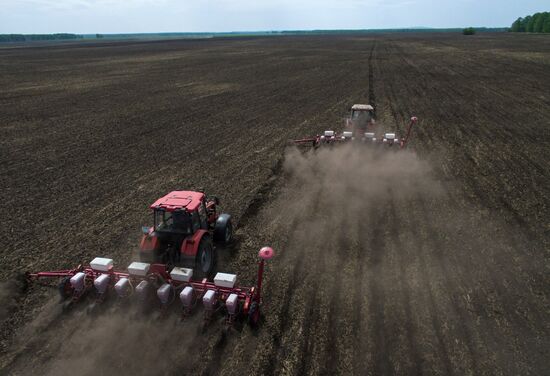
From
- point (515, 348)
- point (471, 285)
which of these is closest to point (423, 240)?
point (471, 285)

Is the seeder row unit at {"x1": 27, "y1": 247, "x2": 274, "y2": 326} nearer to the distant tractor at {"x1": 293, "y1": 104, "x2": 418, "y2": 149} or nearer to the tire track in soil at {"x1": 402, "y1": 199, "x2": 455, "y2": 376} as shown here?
the tire track in soil at {"x1": 402, "y1": 199, "x2": 455, "y2": 376}

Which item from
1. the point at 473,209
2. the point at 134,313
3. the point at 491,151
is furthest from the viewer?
the point at 491,151

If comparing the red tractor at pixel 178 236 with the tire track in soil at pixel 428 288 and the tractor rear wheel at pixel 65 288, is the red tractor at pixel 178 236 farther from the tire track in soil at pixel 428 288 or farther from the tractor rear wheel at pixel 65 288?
the tire track in soil at pixel 428 288

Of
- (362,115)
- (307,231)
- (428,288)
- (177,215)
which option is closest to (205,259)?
(177,215)

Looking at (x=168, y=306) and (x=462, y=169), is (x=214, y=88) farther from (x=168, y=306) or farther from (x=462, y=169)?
(x=168, y=306)

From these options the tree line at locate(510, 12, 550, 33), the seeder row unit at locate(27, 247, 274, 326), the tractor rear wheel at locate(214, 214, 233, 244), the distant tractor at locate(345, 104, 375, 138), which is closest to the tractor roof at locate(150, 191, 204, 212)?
the tractor rear wheel at locate(214, 214, 233, 244)

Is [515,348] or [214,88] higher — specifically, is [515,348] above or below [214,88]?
below

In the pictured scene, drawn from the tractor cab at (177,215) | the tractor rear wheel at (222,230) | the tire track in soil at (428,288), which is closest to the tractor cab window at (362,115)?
the tire track in soil at (428,288)
